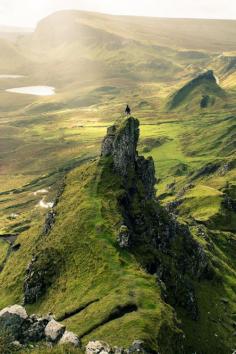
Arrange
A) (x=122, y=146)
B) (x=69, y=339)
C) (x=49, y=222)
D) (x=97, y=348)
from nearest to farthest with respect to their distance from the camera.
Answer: (x=97, y=348), (x=69, y=339), (x=49, y=222), (x=122, y=146)

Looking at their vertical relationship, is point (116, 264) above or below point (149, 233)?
above

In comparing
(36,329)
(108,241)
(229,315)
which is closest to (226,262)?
(229,315)

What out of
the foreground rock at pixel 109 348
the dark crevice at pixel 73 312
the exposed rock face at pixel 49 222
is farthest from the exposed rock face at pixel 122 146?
the foreground rock at pixel 109 348

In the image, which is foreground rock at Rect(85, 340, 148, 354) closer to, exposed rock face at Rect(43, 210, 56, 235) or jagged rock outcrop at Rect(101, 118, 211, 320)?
jagged rock outcrop at Rect(101, 118, 211, 320)

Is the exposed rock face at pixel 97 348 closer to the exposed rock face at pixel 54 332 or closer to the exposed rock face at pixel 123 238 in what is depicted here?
the exposed rock face at pixel 54 332

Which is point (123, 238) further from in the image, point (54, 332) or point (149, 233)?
→ point (54, 332)

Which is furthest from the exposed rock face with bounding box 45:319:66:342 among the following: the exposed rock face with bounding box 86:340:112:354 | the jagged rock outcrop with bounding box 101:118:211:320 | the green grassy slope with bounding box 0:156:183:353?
the jagged rock outcrop with bounding box 101:118:211:320

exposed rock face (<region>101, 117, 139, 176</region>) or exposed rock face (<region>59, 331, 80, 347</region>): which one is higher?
exposed rock face (<region>101, 117, 139, 176</region>)

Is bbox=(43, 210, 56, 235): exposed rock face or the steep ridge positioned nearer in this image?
the steep ridge

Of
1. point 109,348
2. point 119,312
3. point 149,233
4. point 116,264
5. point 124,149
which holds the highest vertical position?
point 124,149

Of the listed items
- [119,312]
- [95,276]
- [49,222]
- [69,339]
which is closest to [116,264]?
[95,276]
